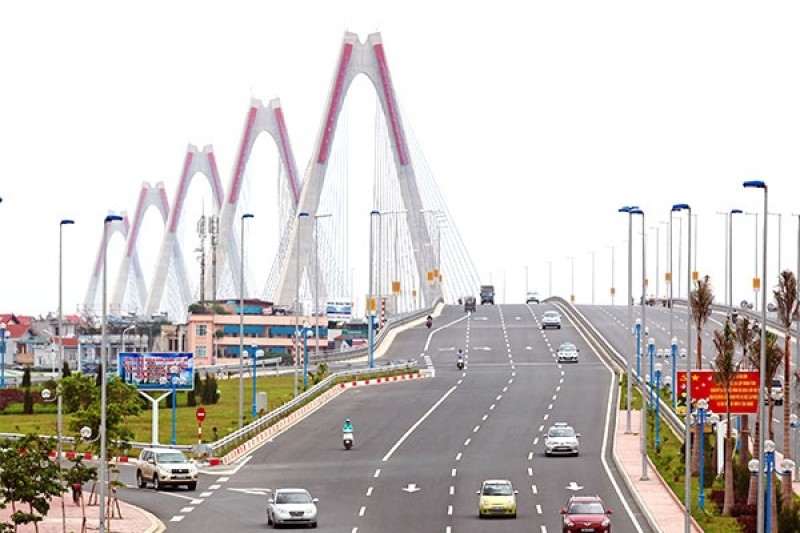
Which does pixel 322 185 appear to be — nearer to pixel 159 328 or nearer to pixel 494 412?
pixel 159 328

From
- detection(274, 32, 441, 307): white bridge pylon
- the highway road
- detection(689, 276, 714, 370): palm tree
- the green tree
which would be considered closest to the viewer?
the green tree

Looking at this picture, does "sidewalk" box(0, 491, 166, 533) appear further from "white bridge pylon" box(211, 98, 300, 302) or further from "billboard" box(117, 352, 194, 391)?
"white bridge pylon" box(211, 98, 300, 302)

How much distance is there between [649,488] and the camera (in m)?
59.2

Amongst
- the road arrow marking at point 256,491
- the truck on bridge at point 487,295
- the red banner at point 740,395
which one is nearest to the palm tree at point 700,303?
the red banner at point 740,395

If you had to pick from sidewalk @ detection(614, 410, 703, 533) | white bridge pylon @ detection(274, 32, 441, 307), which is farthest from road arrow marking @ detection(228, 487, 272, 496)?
white bridge pylon @ detection(274, 32, 441, 307)

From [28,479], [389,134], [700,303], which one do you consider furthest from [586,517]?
[389,134]

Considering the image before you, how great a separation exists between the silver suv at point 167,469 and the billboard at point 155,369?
14.6 m

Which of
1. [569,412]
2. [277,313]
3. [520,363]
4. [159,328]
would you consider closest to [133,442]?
→ [569,412]

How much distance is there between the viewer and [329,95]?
502 ft

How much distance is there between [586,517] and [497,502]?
5463 mm

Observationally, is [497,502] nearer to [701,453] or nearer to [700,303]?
[701,453]

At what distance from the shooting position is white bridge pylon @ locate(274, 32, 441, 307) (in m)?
153

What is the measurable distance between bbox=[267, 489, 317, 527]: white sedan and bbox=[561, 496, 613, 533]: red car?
23.4 ft

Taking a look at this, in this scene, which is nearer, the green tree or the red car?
the green tree
